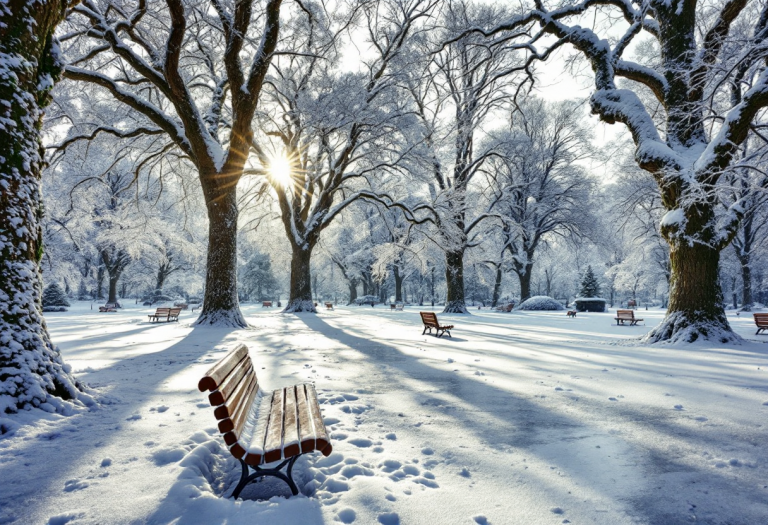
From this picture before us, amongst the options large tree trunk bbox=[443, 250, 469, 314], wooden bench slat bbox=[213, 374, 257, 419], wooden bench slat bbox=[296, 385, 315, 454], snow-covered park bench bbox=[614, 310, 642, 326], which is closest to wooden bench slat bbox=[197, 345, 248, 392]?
wooden bench slat bbox=[213, 374, 257, 419]

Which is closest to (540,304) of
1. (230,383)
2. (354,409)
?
(354,409)

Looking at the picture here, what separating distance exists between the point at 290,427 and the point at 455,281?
21747 mm

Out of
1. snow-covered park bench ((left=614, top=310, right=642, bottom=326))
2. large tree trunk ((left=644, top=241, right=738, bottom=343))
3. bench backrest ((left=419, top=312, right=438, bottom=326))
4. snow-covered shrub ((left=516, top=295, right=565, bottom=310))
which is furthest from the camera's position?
snow-covered shrub ((left=516, top=295, right=565, bottom=310))

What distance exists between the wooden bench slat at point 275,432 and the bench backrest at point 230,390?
0.20 metres

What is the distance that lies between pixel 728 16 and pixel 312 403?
13.6 metres

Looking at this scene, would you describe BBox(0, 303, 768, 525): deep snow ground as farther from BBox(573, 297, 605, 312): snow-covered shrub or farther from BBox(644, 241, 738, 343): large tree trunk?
BBox(573, 297, 605, 312): snow-covered shrub

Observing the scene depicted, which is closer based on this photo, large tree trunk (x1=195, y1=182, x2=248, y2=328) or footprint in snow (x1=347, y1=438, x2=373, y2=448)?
footprint in snow (x1=347, y1=438, x2=373, y2=448)

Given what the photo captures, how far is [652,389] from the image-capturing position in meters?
5.49

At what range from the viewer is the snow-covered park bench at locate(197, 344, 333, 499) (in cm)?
247

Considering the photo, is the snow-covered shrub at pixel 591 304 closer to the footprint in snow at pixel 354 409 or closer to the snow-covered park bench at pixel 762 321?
the snow-covered park bench at pixel 762 321

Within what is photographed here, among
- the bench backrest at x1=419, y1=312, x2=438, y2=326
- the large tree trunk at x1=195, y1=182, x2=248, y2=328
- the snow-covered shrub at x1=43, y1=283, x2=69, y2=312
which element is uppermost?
the large tree trunk at x1=195, y1=182, x2=248, y2=328

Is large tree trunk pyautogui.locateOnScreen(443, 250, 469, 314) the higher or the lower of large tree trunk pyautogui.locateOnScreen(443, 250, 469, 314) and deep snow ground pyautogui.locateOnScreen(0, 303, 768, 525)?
the higher

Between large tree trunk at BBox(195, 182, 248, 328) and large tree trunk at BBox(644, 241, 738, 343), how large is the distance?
489 inches

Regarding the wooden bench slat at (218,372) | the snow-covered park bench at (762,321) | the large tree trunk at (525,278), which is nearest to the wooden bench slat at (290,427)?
the wooden bench slat at (218,372)
